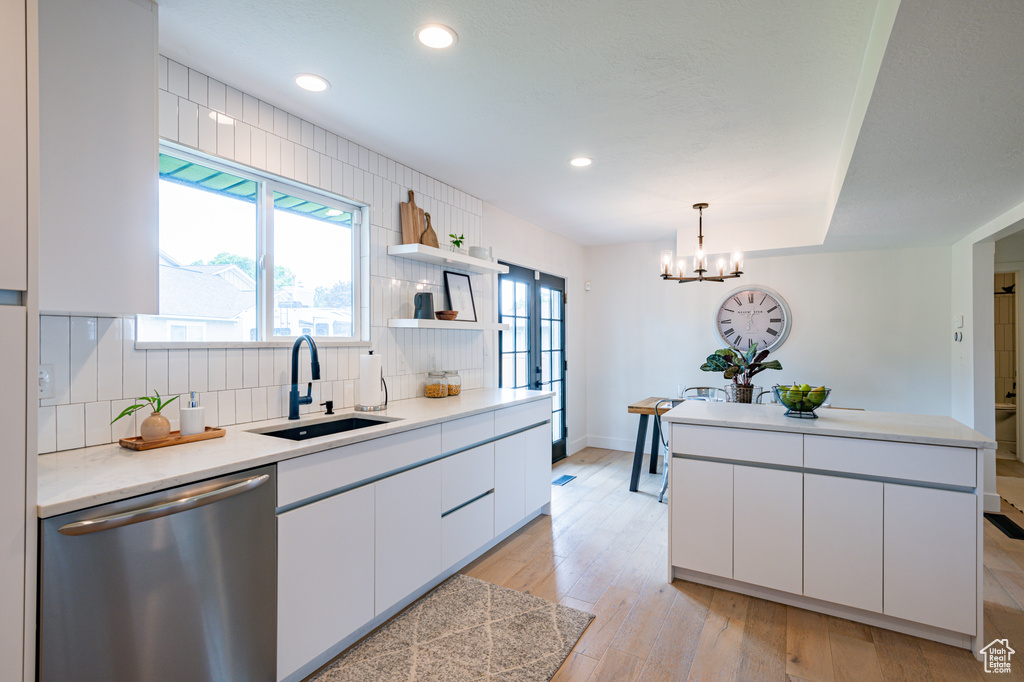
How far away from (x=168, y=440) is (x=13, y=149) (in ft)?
3.46

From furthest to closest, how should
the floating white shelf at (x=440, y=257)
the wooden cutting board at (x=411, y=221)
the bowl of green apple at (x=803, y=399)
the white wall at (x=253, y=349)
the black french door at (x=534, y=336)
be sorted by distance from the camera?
the black french door at (x=534, y=336)
the wooden cutting board at (x=411, y=221)
the floating white shelf at (x=440, y=257)
the bowl of green apple at (x=803, y=399)
the white wall at (x=253, y=349)

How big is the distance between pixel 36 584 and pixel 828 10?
9.39ft

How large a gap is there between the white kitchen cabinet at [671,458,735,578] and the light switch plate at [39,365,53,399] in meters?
2.66

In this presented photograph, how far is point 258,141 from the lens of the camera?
2363 millimetres

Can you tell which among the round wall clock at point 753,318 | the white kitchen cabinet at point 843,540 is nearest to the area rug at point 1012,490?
the round wall clock at point 753,318

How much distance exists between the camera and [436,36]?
1.86 meters

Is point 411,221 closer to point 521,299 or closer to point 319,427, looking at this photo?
point 319,427

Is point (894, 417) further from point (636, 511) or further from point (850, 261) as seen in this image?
point (850, 261)

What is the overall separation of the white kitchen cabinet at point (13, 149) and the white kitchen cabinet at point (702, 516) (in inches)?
104

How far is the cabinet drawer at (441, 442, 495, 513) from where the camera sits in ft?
8.52

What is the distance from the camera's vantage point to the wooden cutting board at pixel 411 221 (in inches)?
125

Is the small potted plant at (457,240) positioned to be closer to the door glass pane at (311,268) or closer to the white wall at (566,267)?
the white wall at (566,267)

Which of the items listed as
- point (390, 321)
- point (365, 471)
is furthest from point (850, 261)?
point (365, 471)

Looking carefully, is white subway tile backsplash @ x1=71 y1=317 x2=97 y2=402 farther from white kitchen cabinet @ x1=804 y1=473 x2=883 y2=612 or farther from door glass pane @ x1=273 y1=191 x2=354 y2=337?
white kitchen cabinet @ x1=804 y1=473 x2=883 y2=612
